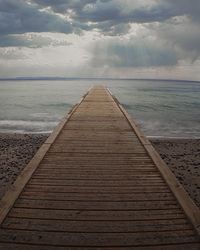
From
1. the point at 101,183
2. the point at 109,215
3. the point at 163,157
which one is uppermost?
the point at 109,215

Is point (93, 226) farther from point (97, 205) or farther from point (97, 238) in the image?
point (97, 205)

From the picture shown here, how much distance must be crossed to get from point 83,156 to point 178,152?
349 inches

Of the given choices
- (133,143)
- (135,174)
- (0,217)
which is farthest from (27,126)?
(0,217)

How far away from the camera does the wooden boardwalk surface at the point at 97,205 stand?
4.31m

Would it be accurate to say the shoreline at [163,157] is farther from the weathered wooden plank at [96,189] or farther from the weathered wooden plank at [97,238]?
the weathered wooden plank at [97,238]

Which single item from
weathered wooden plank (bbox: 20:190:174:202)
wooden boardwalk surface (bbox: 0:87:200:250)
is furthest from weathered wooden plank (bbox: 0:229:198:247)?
weathered wooden plank (bbox: 20:190:174:202)

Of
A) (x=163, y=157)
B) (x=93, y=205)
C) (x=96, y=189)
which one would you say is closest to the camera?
(x=93, y=205)

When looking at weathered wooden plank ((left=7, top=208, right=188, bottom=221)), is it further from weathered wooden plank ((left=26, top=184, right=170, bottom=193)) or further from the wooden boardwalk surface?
weathered wooden plank ((left=26, top=184, right=170, bottom=193))

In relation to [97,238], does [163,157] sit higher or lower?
lower

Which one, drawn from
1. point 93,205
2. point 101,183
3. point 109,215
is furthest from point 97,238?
point 101,183

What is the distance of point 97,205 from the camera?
5309 millimetres

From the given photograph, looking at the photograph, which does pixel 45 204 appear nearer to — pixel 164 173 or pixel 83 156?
pixel 164 173

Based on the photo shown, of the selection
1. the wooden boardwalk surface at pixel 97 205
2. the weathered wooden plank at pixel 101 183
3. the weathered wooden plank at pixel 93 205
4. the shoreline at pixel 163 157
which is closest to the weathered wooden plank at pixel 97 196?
the wooden boardwalk surface at pixel 97 205

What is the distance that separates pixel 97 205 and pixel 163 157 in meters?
9.86
